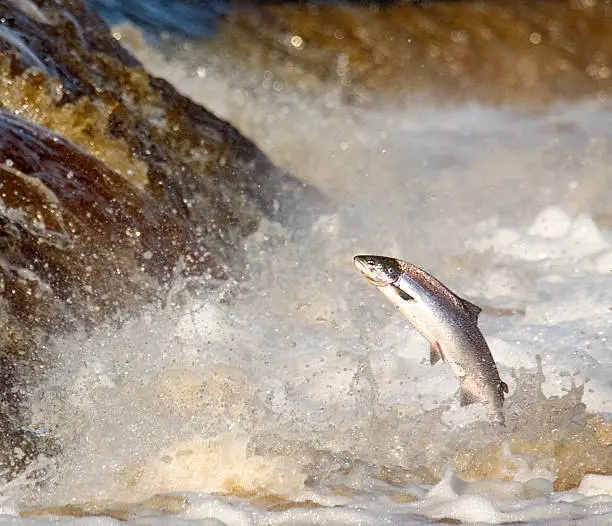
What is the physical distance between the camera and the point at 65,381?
153 inches

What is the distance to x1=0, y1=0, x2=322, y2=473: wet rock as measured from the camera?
13.0 ft

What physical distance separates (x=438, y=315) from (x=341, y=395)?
1.04 metres

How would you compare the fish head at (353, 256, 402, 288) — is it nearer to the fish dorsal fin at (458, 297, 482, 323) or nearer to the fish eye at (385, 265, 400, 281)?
the fish eye at (385, 265, 400, 281)

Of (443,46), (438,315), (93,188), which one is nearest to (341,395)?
(438,315)

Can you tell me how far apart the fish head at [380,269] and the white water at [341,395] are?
79 centimetres

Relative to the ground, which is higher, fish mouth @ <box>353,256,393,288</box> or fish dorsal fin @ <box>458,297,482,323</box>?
fish mouth @ <box>353,256,393,288</box>

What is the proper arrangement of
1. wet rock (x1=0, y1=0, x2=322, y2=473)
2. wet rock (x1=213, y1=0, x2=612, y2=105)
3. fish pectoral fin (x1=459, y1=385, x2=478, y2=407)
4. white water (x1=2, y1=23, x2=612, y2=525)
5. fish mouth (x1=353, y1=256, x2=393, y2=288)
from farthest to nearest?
wet rock (x1=213, y1=0, x2=612, y2=105)
wet rock (x1=0, y1=0, x2=322, y2=473)
white water (x1=2, y1=23, x2=612, y2=525)
fish pectoral fin (x1=459, y1=385, x2=478, y2=407)
fish mouth (x1=353, y1=256, x2=393, y2=288)

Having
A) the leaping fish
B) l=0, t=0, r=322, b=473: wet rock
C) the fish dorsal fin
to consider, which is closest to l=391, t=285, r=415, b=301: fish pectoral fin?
the leaping fish

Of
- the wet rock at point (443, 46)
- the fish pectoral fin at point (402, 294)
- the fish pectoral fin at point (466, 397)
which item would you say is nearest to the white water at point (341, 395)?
the fish pectoral fin at point (466, 397)

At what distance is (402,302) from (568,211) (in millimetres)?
4599

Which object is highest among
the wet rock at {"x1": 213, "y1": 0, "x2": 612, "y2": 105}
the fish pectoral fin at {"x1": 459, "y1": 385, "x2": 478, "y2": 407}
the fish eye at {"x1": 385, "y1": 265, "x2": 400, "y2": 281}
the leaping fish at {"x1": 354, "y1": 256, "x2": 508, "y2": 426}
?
the wet rock at {"x1": 213, "y1": 0, "x2": 612, "y2": 105}

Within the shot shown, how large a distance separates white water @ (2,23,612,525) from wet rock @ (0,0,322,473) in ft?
0.45

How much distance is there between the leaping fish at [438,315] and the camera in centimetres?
324

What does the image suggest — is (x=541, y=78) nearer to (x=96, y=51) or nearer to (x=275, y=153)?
(x=275, y=153)
